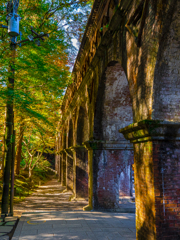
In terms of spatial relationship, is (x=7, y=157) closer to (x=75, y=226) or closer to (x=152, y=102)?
(x=75, y=226)

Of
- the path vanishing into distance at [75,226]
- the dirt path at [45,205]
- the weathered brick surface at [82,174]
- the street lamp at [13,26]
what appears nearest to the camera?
the street lamp at [13,26]

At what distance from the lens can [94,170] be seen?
9539 millimetres

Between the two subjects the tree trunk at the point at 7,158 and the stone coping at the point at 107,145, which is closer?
the tree trunk at the point at 7,158

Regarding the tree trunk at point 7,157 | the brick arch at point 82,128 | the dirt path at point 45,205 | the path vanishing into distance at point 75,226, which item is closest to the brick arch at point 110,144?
the path vanishing into distance at point 75,226

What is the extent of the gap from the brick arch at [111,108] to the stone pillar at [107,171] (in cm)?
42

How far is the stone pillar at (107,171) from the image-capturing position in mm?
9336

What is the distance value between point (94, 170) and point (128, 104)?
3.26 metres

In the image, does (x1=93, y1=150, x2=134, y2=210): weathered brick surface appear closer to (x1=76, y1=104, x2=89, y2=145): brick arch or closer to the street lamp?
(x1=76, y1=104, x2=89, y2=145): brick arch

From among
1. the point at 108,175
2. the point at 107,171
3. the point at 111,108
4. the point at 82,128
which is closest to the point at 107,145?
the point at 107,171

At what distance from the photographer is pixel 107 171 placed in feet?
31.5

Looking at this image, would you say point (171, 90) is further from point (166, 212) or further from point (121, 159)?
point (121, 159)

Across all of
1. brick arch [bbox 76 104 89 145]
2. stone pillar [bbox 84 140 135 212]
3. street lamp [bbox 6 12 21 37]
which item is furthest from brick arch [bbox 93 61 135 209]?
street lamp [bbox 6 12 21 37]

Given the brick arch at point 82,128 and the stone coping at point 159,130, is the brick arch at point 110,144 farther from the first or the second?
the stone coping at point 159,130

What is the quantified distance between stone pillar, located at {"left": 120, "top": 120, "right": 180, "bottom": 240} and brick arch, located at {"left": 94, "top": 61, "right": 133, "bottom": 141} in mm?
4431
